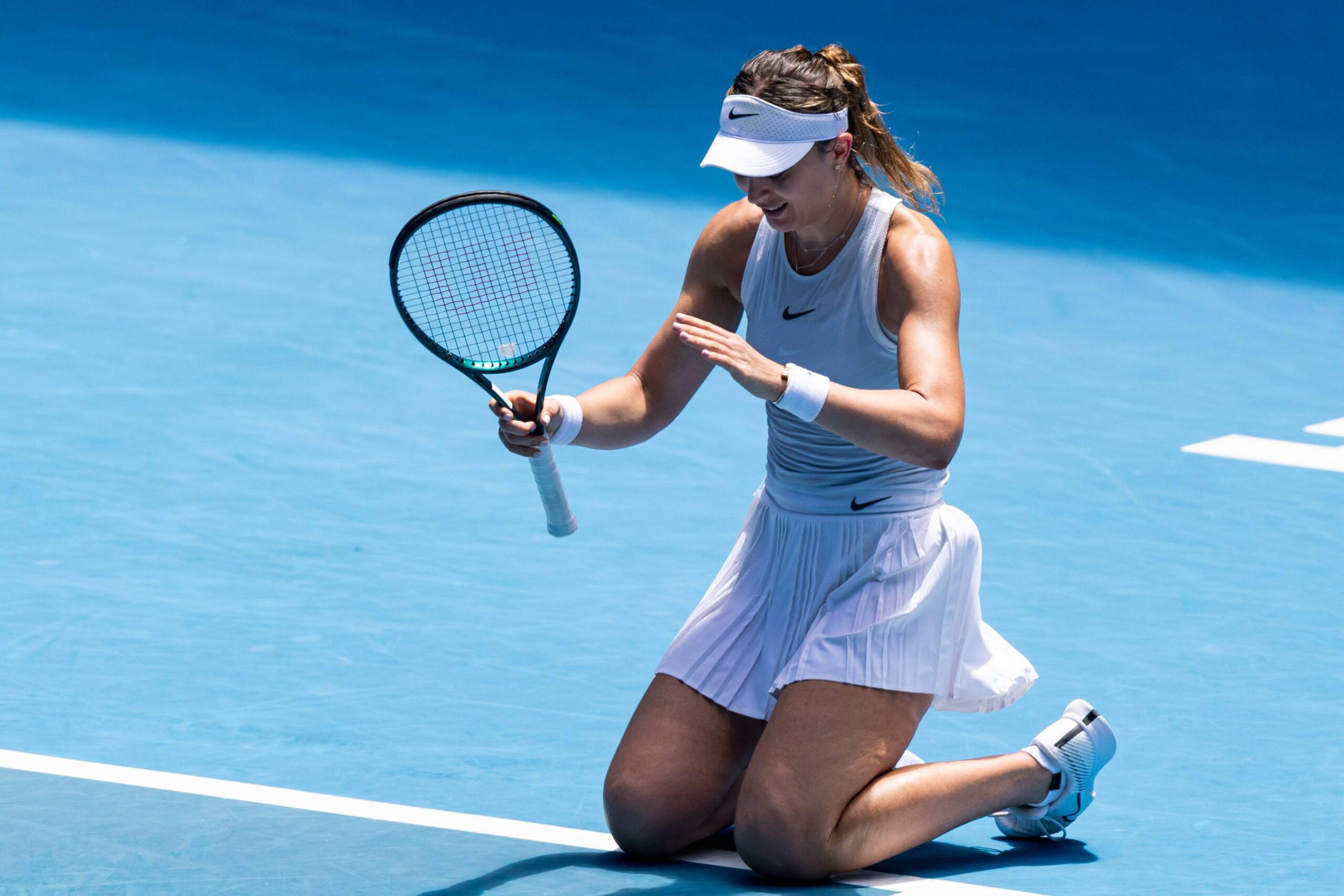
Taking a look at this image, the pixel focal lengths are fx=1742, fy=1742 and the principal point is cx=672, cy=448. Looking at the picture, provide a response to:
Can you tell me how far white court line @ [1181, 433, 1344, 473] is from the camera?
6762 millimetres

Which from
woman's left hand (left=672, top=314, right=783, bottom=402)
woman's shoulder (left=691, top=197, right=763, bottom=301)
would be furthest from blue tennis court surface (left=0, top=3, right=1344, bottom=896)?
woman's shoulder (left=691, top=197, right=763, bottom=301)

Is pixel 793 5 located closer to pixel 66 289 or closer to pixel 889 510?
pixel 66 289

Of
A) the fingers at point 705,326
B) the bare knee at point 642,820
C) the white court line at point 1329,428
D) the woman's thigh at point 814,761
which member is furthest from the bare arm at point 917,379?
the white court line at point 1329,428

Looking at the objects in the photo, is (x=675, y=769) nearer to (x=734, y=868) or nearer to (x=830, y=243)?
(x=734, y=868)

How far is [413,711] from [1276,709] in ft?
7.23

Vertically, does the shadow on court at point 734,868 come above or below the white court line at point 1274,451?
below

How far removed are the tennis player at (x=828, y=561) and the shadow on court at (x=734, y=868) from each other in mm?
45

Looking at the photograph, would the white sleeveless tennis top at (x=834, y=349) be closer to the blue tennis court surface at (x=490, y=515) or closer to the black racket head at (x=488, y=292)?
the black racket head at (x=488, y=292)

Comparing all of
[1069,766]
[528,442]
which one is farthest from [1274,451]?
[528,442]

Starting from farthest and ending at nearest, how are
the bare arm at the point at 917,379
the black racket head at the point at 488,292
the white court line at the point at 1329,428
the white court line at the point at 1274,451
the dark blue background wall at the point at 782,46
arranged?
the dark blue background wall at the point at 782,46
the white court line at the point at 1329,428
the white court line at the point at 1274,451
the black racket head at the point at 488,292
the bare arm at the point at 917,379

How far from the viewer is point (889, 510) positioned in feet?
12.2

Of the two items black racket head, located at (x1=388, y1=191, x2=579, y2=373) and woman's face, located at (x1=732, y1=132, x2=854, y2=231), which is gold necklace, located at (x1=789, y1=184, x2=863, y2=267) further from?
black racket head, located at (x1=388, y1=191, x2=579, y2=373)

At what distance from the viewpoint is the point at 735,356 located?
3170 millimetres

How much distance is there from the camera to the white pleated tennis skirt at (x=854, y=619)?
3592 millimetres
